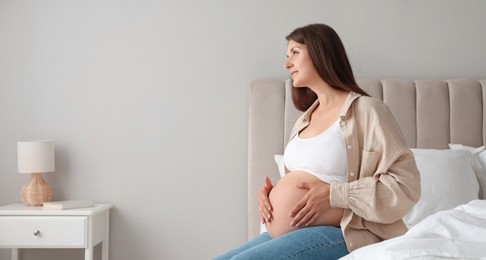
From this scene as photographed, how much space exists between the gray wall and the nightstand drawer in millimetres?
368

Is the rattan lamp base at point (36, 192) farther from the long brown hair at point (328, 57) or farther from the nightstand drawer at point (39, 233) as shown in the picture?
the long brown hair at point (328, 57)

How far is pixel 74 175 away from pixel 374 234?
209 cm

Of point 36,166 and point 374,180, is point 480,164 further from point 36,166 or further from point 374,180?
point 36,166

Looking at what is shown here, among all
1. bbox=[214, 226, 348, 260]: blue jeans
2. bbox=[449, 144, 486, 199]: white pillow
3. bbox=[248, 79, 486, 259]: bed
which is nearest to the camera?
bbox=[214, 226, 348, 260]: blue jeans

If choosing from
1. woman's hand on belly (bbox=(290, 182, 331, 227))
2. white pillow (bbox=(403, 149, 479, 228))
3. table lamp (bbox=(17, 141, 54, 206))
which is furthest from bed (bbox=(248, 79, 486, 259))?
woman's hand on belly (bbox=(290, 182, 331, 227))

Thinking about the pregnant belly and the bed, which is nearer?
the pregnant belly

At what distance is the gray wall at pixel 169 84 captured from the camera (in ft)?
11.3

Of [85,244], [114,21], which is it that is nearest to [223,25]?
[114,21]

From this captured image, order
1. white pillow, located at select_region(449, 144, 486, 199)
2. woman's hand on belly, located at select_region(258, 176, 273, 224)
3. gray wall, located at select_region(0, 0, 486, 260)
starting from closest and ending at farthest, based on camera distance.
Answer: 1. woman's hand on belly, located at select_region(258, 176, 273, 224)
2. white pillow, located at select_region(449, 144, 486, 199)
3. gray wall, located at select_region(0, 0, 486, 260)

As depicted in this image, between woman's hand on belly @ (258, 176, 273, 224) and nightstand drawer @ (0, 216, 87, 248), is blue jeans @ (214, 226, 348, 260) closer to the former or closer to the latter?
woman's hand on belly @ (258, 176, 273, 224)

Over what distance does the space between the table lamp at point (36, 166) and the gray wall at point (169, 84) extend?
15cm

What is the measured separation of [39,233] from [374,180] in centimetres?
192

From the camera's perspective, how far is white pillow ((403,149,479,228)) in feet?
9.12

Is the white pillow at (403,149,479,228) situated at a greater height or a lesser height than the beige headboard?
lesser
